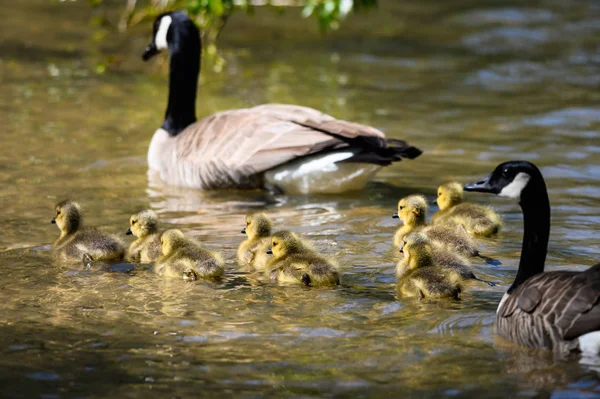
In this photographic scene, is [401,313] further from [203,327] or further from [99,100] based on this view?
[99,100]

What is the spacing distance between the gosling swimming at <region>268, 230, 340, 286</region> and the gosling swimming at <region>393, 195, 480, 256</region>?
0.94 meters

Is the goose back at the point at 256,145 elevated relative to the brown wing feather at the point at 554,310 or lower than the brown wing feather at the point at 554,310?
elevated

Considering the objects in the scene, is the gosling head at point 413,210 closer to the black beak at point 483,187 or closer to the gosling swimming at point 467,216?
the gosling swimming at point 467,216

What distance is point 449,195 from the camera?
29.2 feet

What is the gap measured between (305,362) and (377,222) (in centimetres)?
355

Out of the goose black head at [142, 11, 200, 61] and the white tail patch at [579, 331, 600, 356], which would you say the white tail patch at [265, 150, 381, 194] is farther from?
the white tail patch at [579, 331, 600, 356]

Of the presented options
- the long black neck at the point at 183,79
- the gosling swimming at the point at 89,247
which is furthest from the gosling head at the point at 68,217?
the long black neck at the point at 183,79

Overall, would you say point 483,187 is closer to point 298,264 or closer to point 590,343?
point 590,343

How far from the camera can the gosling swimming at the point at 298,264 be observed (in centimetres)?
717

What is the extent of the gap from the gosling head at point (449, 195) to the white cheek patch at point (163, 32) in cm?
465

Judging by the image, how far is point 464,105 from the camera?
47.8 ft

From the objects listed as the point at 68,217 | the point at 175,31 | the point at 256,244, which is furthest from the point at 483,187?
the point at 175,31

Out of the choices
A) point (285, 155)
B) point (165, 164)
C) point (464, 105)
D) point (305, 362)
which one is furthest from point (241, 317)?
point (464, 105)

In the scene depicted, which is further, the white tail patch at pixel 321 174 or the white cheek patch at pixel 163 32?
the white cheek patch at pixel 163 32
